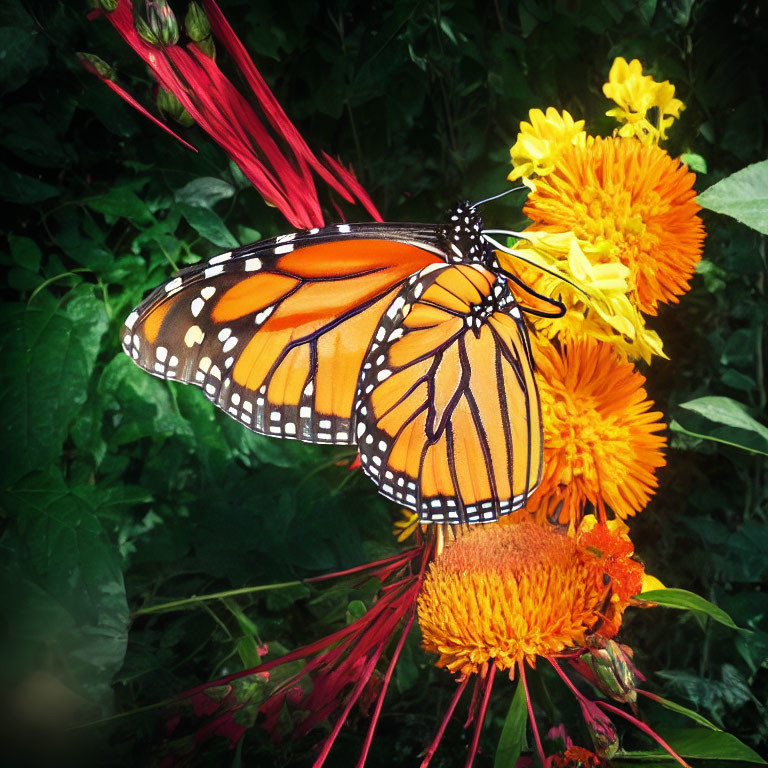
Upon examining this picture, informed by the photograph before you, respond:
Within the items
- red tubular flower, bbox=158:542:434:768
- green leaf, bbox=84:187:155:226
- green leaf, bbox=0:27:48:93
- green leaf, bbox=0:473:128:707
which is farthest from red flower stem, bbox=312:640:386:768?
green leaf, bbox=0:27:48:93

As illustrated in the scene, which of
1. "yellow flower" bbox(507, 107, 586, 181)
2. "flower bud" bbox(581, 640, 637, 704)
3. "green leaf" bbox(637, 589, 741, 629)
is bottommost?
"flower bud" bbox(581, 640, 637, 704)

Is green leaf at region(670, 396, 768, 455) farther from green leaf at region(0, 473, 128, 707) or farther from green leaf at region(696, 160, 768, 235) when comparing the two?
green leaf at region(0, 473, 128, 707)

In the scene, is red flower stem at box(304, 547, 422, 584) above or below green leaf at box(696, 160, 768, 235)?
below

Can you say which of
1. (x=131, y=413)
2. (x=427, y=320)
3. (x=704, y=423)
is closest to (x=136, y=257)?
(x=131, y=413)

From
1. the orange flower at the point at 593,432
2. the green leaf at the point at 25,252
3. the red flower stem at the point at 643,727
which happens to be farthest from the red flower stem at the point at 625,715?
the green leaf at the point at 25,252

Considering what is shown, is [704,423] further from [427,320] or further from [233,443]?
[233,443]

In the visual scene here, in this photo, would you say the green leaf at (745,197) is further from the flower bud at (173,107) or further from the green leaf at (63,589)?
the green leaf at (63,589)

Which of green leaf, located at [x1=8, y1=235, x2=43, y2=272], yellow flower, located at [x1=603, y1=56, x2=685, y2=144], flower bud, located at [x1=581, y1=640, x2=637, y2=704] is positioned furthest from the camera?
green leaf, located at [x1=8, y1=235, x2=43, y2=272]

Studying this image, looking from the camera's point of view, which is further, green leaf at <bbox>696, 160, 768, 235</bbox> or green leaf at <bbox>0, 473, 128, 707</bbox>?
green leaf at <bbox>0, 473, 128, 707</bbox>
